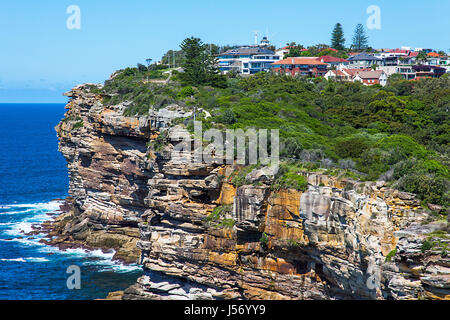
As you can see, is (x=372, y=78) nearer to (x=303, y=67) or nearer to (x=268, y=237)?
(x=303, y=67)

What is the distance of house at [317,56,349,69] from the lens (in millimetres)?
104025

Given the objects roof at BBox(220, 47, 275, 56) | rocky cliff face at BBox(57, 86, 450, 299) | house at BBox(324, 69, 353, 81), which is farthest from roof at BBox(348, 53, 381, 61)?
rocky cliff face at BBox(57, 86, 450, 299)

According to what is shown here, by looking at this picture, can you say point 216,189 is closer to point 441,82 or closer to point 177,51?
point 441,82

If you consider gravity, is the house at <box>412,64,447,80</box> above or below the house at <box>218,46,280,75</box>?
below

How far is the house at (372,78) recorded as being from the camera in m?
90.6

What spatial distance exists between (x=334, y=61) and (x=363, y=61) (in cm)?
662

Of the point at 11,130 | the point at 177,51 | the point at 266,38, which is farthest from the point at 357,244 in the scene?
the point at 11,130

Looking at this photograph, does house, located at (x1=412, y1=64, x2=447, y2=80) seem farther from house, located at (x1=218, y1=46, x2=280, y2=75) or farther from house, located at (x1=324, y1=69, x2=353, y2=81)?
house, located at (x1=218, y1=46, x2=280, y2=75)

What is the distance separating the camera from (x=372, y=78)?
90.8 m

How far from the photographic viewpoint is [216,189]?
1570 inches

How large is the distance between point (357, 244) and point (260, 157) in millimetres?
11726

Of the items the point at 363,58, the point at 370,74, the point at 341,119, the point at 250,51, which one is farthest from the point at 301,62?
the point at 341,119

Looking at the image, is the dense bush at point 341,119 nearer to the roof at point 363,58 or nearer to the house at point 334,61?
the house at point 334,61

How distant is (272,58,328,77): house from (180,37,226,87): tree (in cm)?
2915
